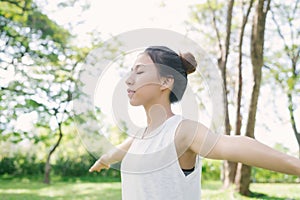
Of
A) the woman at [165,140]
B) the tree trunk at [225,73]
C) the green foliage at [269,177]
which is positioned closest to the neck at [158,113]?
the woman at [165,140]

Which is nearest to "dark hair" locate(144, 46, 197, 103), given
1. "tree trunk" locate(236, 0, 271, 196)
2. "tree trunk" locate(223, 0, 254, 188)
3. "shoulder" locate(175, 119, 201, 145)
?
"shoulder" locate(175, 119, 201, 145)

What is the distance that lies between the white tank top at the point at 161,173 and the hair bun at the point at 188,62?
Answer: 126 millimetres

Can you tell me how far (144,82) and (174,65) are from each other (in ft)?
0.26

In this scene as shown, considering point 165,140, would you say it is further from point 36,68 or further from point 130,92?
point 36,68

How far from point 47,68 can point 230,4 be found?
3808 millimetres

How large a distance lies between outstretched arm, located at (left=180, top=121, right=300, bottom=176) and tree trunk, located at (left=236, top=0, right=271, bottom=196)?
421cm

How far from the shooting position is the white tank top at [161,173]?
95 cm

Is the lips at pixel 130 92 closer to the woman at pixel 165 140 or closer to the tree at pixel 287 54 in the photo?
the woman at pixel 165 140

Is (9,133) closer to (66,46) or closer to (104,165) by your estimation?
(66,46)

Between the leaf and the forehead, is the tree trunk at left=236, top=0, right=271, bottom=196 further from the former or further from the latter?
the forehead

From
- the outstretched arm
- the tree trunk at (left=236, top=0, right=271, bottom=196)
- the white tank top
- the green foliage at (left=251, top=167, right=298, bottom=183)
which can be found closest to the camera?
the outstretched arm

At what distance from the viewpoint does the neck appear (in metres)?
1.02

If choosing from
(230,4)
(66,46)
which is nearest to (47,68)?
(66,46)

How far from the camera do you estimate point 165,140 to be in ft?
3.15
